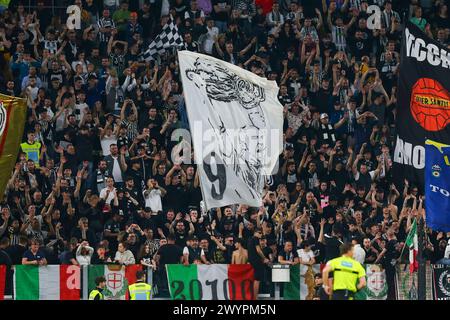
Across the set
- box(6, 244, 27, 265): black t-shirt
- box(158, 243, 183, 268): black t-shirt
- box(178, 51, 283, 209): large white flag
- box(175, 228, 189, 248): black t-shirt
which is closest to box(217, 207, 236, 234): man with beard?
box(175, 228, 189, 248): black t-shirt

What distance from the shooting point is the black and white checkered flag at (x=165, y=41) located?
30000 millimetres

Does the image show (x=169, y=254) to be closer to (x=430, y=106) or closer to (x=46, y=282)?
(x=46, y=282)

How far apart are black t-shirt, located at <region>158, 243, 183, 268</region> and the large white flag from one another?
301 cm

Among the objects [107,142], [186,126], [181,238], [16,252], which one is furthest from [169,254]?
[186,126]

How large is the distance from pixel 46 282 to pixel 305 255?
4.86 metres

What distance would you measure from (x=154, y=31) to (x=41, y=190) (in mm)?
5750

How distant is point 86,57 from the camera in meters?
29.5

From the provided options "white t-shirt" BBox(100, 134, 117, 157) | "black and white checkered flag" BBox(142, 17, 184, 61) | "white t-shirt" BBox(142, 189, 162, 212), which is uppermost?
"black and white checkered flag" BBox(142, 17, 184, 61)

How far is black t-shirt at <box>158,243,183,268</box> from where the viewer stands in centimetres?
2417

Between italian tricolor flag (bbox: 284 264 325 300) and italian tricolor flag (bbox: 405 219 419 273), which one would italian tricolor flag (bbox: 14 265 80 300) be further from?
italian tricolor flag (bbox: 405 219 419 273)

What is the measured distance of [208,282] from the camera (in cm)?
2342

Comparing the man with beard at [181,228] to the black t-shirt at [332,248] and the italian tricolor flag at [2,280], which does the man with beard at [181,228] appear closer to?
the black t-shirt at [332,248]

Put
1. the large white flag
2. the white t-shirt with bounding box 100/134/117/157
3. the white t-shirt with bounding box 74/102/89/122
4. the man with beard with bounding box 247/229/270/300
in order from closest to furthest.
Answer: the large white flag < the man with beard with bounding box 247/229/270/300 < the white t-shirt with bounding box 100/134/117/157 < the white t-shirt with bounding box 74/102/89/122
